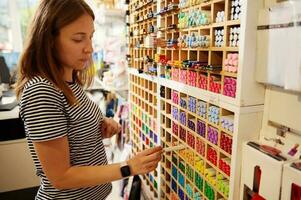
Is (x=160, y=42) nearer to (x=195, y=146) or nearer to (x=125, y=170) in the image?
(x=195, y=146)

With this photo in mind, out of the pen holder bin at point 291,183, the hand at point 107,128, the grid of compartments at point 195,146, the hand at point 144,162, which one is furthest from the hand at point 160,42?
the pen holder bin at point 291,183

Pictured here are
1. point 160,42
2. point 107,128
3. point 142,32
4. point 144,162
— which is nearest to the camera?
point 144,162

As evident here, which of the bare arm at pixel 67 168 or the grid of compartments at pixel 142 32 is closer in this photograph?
the bare arm at pixel 67 168

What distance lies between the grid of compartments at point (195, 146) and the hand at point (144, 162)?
198 millimetres

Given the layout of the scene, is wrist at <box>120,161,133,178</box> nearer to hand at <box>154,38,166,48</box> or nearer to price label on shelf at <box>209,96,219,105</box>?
price label on shelf at <box>209,96,219,105</box>

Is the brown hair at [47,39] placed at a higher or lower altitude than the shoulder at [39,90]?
higher

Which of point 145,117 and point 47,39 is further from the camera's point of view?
point 145,117

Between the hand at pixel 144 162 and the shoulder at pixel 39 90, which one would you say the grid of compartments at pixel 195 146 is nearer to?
the hand at pixel 144 162

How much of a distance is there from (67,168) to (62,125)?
125 mm

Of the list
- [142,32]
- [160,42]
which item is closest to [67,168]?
[160,42]

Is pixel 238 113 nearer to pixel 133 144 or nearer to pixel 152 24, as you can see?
pixel 152 24

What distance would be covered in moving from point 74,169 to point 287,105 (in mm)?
615

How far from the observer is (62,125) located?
2.43 feet

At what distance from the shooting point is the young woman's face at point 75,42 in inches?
30.0
